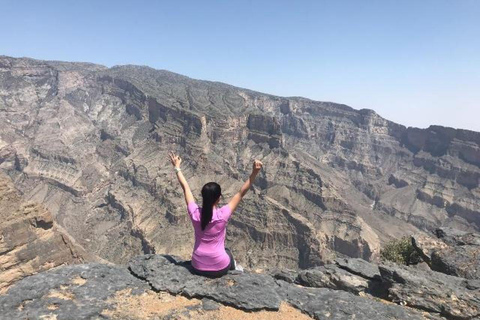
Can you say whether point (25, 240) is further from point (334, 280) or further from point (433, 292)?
point (433, 292)

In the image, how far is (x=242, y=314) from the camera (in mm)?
10406

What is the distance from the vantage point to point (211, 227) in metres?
10.8

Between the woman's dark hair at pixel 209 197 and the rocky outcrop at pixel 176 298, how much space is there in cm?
250

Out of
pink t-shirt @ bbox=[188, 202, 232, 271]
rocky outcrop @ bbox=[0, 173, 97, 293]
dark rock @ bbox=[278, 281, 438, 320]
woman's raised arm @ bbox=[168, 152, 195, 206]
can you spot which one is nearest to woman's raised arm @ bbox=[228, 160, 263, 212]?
pink t-shirt @ bbox=[188, 202, 232, 271]

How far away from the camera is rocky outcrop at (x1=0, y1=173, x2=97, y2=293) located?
1907 inches

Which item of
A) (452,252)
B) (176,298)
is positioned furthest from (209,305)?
(452,252)

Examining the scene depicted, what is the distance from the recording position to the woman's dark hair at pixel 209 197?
1033 centimetres

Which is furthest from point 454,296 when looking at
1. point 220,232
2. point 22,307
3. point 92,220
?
point 92,220

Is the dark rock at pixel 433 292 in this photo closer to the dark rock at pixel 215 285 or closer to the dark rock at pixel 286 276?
the dark rock at pixel 286 276

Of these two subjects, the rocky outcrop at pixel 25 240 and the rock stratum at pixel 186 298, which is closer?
the rock stratum at pixel 186 298

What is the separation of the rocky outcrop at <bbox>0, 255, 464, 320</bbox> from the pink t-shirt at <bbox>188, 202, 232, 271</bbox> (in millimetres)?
555

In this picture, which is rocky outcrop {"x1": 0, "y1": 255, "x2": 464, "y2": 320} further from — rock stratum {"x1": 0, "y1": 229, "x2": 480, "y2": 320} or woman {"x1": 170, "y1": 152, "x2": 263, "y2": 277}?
woman {"x1": 170, "y1": 152, "x2": 263, "y2": 277}

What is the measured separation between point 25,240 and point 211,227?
170 feet

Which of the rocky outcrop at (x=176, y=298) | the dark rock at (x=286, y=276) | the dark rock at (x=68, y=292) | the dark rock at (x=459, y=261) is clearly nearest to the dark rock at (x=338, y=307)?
the rocky outcrop at (x=176, y=298)
